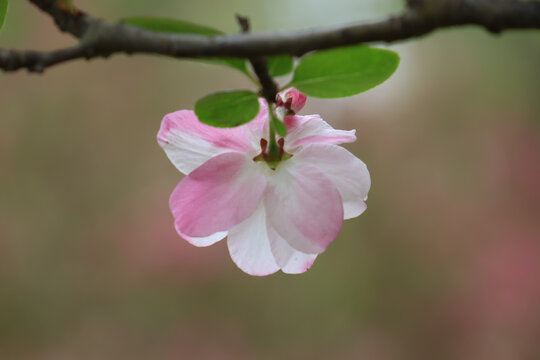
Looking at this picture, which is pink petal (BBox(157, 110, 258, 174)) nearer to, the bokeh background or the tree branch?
the tree branch

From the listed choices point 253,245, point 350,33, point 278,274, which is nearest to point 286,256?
point 253,245

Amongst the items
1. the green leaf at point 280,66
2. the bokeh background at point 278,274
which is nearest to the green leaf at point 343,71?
the green leaf at point 280,66

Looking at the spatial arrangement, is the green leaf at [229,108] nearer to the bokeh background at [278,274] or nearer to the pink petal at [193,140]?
the pink petal at [193,140]

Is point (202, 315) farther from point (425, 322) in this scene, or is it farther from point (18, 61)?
point (18, 61)

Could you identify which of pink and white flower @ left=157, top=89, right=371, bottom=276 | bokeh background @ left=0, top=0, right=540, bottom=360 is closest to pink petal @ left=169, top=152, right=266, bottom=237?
pink and white flower @ left=157, top=89, right=371, bottom=276

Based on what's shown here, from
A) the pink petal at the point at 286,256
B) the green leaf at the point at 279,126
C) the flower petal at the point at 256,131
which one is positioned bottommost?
the pink petal at the point at 286,256

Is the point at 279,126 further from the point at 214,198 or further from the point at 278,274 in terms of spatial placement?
the point at 278,274
